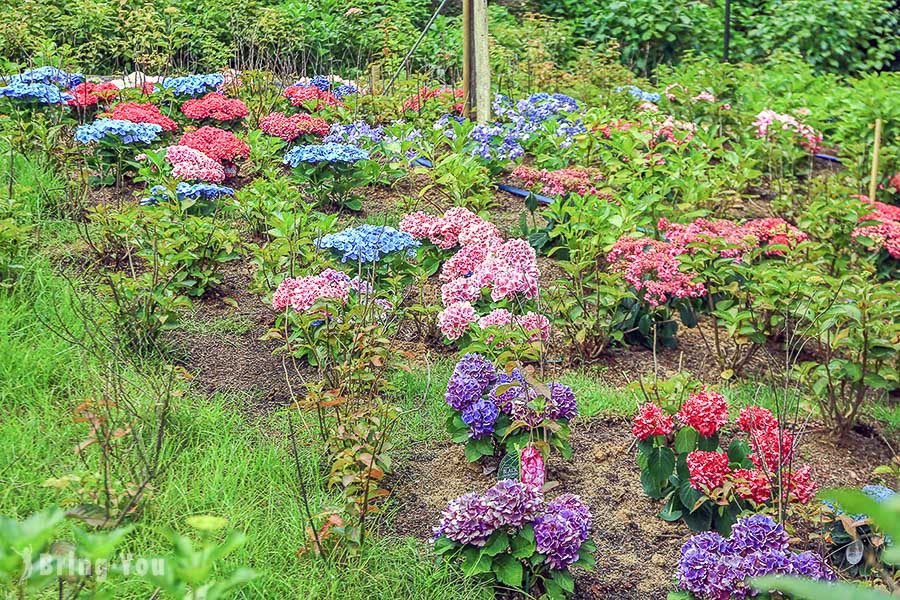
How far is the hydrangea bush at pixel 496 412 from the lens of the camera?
3.03 m

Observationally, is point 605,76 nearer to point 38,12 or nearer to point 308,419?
point 38,12

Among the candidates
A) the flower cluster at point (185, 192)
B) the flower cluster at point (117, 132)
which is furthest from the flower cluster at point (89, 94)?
the flower cluster at point (185, 192)

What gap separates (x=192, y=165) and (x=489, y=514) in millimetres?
2752

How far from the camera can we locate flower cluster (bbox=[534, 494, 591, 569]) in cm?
254

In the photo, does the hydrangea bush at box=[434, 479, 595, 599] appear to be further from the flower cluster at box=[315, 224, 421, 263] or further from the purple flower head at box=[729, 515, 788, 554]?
the flower cluster at box=[315, 224, 421, 263]

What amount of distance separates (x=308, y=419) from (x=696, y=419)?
1304 millimetres

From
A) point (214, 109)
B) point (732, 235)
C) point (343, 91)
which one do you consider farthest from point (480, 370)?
point (343, 91)

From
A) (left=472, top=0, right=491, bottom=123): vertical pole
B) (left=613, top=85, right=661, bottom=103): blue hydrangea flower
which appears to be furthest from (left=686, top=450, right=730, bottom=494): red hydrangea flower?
(left=613, top=85, right=661, bottom=103): blue hydrangea flower

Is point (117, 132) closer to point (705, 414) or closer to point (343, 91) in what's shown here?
point (343, 91)

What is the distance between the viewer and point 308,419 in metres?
3.30

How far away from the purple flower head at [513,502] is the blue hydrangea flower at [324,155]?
8.58 feet

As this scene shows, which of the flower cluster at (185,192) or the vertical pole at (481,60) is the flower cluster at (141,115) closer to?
the flower cluster at (185,192)

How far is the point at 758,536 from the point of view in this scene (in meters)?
2.49

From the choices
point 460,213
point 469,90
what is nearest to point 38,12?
point 469,90
